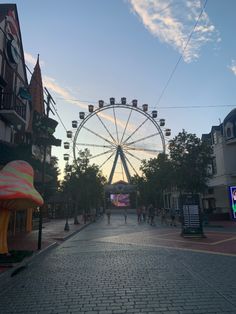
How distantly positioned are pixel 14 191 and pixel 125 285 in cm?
473

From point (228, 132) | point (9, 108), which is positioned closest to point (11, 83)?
point (9, 108)

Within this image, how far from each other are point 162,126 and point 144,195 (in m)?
25.2

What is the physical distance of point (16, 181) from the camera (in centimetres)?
1057

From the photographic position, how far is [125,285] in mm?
7590

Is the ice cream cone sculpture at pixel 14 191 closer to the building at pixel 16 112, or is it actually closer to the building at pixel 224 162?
the building at pixel 16 112

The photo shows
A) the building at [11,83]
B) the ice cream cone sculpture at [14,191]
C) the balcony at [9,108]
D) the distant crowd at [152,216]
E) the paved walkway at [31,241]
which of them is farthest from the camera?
the distant crowd at [152,216]

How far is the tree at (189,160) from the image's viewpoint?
29281 mm

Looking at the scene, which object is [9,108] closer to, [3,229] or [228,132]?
[3,229]

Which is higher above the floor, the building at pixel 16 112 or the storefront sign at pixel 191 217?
the building at pixel 16 112

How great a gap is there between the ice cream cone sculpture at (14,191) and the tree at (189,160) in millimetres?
19996

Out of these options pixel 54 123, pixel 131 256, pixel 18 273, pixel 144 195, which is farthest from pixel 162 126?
pixel 18 273

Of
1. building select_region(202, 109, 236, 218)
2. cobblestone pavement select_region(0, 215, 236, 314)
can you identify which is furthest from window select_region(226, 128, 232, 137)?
cobblestone pavement select_region(0, 215, 236, 314)

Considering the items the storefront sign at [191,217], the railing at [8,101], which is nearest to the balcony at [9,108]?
the railing at [8,101]

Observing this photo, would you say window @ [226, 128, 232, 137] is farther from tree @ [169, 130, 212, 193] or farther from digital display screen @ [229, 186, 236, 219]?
tree @ [169, 130, 212, 193]
